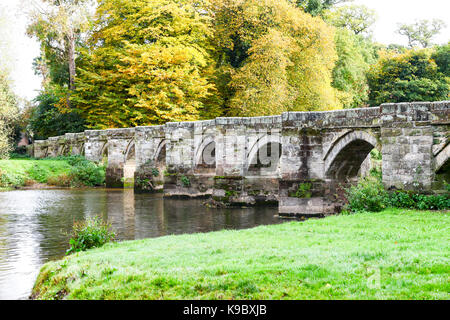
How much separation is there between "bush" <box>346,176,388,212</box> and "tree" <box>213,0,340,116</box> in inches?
571

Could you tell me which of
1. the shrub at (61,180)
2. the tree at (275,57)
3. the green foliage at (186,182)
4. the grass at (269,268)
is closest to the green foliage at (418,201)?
the grass at (269,268)

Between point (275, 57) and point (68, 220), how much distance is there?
16.6 m

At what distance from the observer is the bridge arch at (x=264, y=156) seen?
19.2 m

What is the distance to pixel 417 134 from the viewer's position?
12594 mm

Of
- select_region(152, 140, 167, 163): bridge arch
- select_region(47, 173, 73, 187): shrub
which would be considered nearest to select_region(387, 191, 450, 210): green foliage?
select_region(152, 140, 167, 163): bridge arch

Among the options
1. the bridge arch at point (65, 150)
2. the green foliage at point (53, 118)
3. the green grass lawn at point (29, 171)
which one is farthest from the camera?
the green foliage at point (53, 118)

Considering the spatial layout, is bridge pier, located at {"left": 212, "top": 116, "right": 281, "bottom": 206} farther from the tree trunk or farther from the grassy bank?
the tree trunk

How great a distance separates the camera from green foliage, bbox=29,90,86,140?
121ft

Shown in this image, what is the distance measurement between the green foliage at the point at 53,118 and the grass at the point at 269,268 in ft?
96.4

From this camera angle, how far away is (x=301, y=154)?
1552 cm

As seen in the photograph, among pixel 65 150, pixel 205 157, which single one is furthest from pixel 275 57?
pixel 65 150

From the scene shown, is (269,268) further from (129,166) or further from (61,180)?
(61,180)

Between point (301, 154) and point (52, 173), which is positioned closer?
point (301, 154)

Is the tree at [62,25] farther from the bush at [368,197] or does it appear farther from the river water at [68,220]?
the bush at [368,197]
